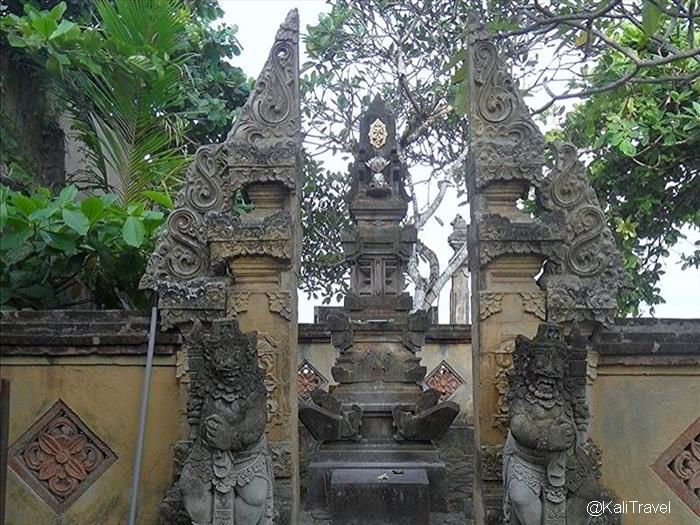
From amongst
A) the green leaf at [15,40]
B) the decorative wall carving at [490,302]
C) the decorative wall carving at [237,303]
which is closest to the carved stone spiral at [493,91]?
the decorative wall carving at [490,302]

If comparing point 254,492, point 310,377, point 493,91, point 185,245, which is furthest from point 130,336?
point 310,377

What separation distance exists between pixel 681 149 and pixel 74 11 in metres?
6.96

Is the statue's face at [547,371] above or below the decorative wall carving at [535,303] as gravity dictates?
below

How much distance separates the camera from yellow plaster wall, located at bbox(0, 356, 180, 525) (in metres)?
5.17

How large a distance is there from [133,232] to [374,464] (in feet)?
9.97

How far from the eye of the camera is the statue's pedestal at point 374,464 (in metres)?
6.55

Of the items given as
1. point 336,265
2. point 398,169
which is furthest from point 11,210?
point 336,265

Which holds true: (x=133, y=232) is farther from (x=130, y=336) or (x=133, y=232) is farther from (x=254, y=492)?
(x=254, y=492)

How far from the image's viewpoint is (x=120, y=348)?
527 centimetres

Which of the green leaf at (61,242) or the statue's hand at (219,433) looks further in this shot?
the green leaf at (61,242)

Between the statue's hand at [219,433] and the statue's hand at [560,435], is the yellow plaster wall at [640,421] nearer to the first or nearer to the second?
the statue's hand at [560,435]

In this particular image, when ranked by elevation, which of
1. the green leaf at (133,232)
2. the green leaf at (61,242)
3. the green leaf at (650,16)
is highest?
the green leaf at (650,16)

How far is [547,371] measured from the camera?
430 cm

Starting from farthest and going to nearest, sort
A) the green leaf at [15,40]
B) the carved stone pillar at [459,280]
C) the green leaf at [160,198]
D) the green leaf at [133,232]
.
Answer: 1. the carved stone pillar at [459,280]
2. the green leaf at [160,198]
3. the green leaf at [15,40]
4. the green leaf at [133,232]
